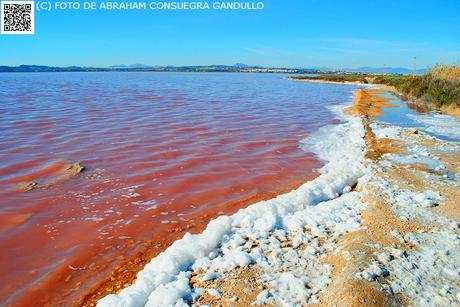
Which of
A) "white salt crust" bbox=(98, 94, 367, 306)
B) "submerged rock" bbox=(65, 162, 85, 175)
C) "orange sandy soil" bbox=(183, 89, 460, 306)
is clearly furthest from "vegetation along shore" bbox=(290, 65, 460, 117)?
"submerged rock" bbox=(65, 162, 85, 175)

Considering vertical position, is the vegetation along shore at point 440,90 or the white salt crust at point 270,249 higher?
the vegetation along shore at point 440,90

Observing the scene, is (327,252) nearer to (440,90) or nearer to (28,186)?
(28,186)

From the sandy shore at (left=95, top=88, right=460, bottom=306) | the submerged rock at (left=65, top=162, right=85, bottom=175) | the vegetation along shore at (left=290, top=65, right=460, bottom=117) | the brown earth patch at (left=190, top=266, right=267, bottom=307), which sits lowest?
the brown earth patch at (left=190, top=266, right=267, bottom=307)

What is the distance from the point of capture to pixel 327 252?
16.1 ft

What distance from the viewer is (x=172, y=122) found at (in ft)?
52.0

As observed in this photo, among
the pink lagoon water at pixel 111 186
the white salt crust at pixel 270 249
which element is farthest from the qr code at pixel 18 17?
the white salt crust at pixel 270 249

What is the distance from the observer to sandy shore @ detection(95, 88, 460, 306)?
13.1 ft

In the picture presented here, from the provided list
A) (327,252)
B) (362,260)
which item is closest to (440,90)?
(327,252)

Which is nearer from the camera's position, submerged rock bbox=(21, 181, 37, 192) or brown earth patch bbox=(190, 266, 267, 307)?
brown earth patch bbox=(190, 266, 267, 307)

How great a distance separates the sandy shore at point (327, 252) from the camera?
3.99 metres

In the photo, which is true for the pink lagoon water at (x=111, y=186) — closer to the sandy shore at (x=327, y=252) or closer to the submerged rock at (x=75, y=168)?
the submerged rock at (x=75, y=168)

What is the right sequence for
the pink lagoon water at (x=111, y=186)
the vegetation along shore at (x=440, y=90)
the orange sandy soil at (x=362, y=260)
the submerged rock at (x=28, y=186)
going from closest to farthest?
1. the orange sandy soil at (x=362, y=260)
2. the pink lagoon water at (x=111, y=186)
3. the submerged rock at (x=28, y=186)
4. the vegetation along shore at (x=440, y=90)

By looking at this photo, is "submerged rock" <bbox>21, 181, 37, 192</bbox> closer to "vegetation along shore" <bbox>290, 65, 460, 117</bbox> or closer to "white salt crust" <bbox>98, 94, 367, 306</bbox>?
"white salt crust" <bbox>98, 94, 367, 306</bbox>

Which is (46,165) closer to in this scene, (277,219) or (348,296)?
(277,219)
